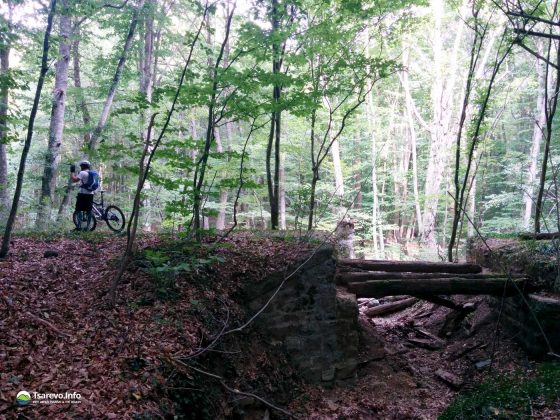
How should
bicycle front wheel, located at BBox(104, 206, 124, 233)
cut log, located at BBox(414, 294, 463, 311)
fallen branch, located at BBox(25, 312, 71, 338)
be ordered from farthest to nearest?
bicycle front wheel, located at BBox(104, 206, 124, 233)
cut log, located at BBox(414, 294, 463, 311)
fallen branch, located at BBox(25, 312, 71, 338)

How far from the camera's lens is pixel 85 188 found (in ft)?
30.1

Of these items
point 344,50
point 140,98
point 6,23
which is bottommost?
point 140,98

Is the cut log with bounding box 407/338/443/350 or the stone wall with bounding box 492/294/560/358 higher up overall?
the stone wall with bounding box 492/294/560/358

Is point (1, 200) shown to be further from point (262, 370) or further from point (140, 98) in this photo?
point (262, 370)

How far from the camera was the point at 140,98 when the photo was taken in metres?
6.01

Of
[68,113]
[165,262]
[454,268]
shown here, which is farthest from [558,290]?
[68,113]

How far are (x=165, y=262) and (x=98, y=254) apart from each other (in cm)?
176

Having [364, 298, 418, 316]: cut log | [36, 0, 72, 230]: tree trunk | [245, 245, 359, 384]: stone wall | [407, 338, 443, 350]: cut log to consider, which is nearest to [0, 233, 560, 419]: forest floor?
[407, 338, 443, 350]: cut log

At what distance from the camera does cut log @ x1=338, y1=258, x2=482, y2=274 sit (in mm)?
8805

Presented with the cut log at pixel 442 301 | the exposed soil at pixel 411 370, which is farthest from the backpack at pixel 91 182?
the cut log at pixel 442 301

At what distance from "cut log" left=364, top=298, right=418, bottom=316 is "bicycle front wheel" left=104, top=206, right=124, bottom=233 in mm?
7207

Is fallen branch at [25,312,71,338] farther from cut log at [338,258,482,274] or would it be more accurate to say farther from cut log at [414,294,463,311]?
cut log at [414,294,463,311]

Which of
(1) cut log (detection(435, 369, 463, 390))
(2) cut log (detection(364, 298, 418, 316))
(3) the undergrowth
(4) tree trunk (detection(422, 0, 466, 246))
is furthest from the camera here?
(4) tree trunk (detection(422, 0, 466, 246))

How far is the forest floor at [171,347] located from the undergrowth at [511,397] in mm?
204
